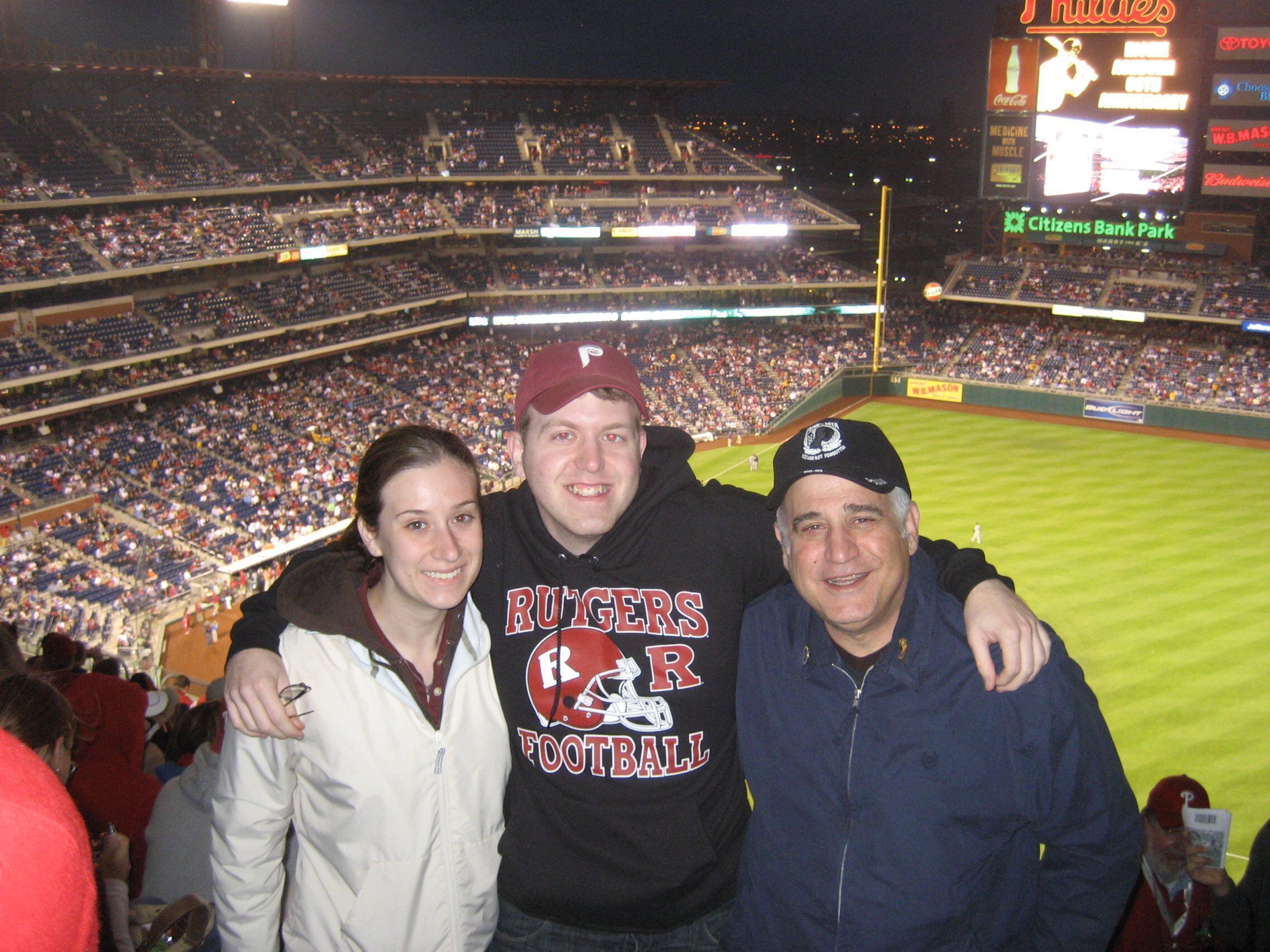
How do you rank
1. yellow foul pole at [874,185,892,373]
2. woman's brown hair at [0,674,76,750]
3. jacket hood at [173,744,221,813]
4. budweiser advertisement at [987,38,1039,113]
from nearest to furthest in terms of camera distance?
woman's brown hair at [0,674,76,750]
jacket hood at [173,744,221,813]
budweiser advertisement at [987,38,1039,113]
yellow foul pole at [874,185,892,373]

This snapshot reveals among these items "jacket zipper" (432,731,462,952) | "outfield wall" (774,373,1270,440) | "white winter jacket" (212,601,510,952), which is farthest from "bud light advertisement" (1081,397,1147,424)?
"jacket zipper" (432,731,462,952)

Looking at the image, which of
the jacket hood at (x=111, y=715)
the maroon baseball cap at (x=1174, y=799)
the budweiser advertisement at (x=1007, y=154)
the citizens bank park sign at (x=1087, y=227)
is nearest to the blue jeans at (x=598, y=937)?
the maroon baseball cap at (x=1174, y=799)

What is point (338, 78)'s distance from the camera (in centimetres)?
4028

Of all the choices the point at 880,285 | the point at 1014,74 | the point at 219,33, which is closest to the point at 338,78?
the point at 219,33

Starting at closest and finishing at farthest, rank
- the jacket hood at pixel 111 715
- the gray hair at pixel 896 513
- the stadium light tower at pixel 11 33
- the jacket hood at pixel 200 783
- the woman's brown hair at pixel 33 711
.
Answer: the woman's brown hair at pixel 33 711, the gray hair at pixel 896 513, the jacket hood at pixel 200 783, the jacket hood at pixel 111 715, the stadium light tower at pixel 11 33

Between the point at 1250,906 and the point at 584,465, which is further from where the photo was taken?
the point at 1250,906

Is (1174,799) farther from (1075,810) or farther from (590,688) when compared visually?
(590,688)

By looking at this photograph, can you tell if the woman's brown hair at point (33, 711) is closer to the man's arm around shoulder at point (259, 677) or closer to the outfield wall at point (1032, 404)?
the man's arm around shoulder at point (259, 677)

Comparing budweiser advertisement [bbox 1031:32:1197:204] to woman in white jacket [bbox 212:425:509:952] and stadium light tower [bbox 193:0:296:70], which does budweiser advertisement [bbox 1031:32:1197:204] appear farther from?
woman in white jacket [bbox 212:425:509:952]

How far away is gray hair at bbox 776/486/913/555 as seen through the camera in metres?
2.91

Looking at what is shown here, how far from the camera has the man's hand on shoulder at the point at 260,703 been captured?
272 centimetres

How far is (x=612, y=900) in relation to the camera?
2900 mm

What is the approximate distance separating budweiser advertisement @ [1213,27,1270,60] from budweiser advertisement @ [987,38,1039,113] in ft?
21.4

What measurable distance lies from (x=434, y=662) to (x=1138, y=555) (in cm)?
2323
